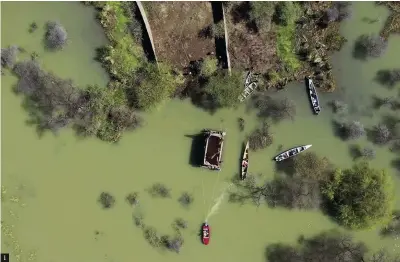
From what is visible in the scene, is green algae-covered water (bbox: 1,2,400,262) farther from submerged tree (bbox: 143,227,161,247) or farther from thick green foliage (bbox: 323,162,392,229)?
thick green foliage (bbox: 323,162,392,229)

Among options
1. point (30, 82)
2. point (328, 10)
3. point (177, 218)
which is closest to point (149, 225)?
point (177, 218)

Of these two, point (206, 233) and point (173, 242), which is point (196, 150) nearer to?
point (206, 233)

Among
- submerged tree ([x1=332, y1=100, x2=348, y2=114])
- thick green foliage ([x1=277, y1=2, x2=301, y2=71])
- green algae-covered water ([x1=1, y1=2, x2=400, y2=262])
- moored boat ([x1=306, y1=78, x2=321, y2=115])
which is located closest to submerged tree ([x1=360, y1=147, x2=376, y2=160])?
green algae-covered water ([x1=1, y1=2, x2=400, y2=262])

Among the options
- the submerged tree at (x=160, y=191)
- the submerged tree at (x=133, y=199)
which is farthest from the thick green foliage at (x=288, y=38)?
the submerged tree at (x=133, y=199)

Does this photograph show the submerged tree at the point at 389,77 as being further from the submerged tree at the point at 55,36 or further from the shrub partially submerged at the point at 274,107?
the submerged tree at the point at 55,36

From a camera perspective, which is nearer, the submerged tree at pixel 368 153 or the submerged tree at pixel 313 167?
the submerged tree at pixel 313 167
